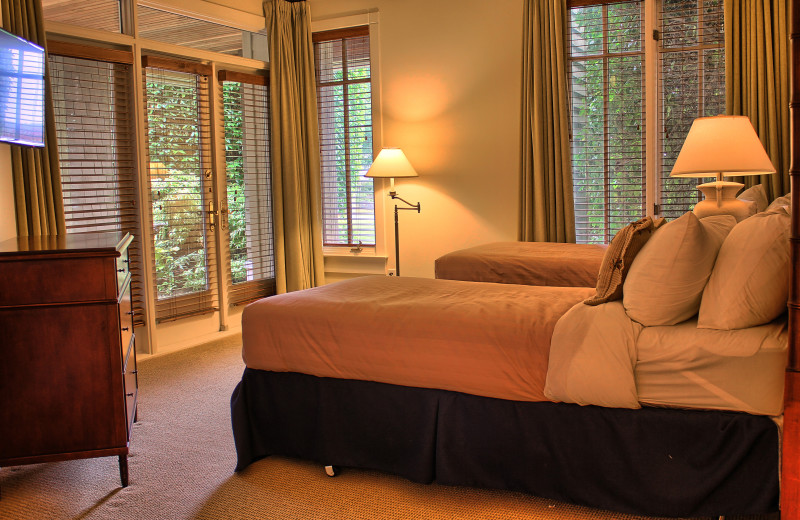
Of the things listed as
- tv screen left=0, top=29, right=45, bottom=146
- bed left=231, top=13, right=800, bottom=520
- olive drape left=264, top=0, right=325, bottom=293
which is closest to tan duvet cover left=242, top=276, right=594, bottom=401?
bed left=231, top=13, right=800, bottom=520

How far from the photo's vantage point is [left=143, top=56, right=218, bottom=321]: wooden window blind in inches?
188

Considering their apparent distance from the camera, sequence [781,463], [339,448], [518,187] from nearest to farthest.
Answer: [781,463]
[339,448]
[518,187]

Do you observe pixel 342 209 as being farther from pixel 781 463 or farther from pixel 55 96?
pixel 781 463

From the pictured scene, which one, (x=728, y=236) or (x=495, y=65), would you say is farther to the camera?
(x=495, y=65)

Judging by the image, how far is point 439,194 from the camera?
553 centimetres

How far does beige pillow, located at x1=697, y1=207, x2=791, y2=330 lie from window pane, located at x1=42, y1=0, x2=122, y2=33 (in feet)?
12.9

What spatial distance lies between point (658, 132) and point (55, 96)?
3.91 metres

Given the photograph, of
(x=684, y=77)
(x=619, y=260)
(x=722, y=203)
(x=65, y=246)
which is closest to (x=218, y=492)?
(x=65, y=246)

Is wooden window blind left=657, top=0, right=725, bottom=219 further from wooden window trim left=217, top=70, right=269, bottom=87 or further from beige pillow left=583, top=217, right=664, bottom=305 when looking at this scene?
wooden window trim left=217, top=70, right=269, bottom=87

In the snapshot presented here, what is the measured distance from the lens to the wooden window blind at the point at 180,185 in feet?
15.6

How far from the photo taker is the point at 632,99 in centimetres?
480

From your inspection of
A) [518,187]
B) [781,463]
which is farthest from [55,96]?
[781,463]

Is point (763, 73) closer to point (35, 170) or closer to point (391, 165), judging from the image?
point (391, 165)

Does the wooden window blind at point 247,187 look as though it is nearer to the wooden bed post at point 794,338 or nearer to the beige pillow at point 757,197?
the beige pillow at point 757,197
